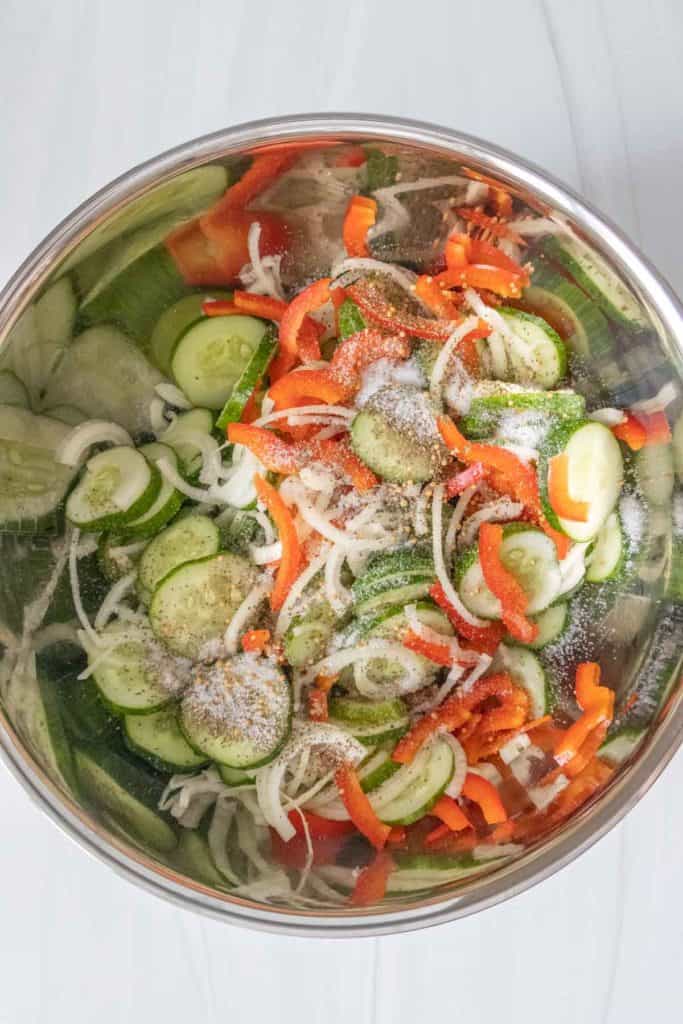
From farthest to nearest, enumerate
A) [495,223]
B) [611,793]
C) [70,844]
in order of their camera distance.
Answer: [70,844], [495,223], [611,793]

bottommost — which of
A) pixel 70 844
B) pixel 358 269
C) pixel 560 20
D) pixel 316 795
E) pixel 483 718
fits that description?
pixel 70 844

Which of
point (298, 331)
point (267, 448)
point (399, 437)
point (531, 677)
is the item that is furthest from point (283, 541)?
point (531, 677)

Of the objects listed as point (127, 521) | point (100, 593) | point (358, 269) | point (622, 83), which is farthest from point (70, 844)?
point (622, 83)

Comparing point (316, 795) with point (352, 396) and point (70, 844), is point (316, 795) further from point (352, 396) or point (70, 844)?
point (352, 396)

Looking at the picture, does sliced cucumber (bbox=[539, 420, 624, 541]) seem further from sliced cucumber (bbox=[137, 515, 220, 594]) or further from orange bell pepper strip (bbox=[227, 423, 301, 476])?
sliced cucumber (bbox=[137, 515, 220, 594])

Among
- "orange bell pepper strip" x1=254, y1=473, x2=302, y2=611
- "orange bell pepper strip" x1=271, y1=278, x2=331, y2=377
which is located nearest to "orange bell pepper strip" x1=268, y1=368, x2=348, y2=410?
"orange bell pepper strip" x1=271, y1=278, x2=331, y2=377

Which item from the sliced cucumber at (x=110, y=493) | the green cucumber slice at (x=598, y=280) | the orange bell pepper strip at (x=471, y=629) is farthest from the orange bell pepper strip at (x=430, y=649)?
the green cucumber slice at (x=598, y=280)
